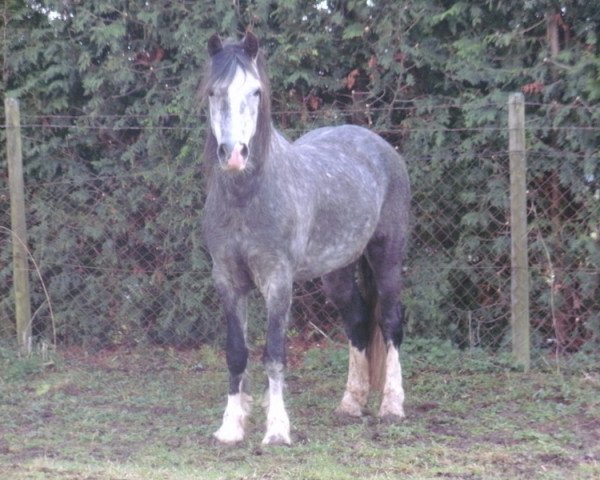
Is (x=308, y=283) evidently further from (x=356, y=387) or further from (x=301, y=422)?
(x=301, y=422)

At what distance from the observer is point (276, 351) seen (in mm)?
5367

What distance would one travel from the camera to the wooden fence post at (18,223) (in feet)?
25.9

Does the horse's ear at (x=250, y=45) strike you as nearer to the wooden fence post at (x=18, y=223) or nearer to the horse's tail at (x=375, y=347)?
the horse's tail at (x=375, y=347)

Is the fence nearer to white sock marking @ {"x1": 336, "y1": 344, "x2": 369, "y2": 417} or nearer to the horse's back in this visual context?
the horse's back

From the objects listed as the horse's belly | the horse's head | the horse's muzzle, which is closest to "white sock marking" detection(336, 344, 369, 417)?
the horse's belly

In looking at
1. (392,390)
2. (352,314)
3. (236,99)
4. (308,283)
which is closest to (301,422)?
(392,390)

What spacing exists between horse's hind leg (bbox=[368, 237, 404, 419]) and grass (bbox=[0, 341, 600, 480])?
189mm

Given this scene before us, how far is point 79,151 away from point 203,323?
6.38 feet

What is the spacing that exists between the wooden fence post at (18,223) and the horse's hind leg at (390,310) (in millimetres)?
3130

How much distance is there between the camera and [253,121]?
5.11 m

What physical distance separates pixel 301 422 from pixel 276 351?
76 centimetres

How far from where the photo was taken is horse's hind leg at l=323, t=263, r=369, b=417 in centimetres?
638

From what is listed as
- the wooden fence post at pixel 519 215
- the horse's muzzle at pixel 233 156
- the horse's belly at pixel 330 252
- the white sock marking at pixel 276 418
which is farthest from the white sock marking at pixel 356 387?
the horse's muzzle at pixel 233 156

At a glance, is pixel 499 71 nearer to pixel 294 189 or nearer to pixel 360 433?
pixel 294 189
